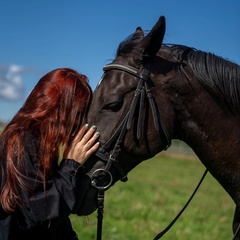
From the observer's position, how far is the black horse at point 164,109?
9.84ft

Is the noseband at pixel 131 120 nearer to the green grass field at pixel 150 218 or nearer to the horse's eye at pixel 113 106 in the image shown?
the horse's eye at pixel 113 106

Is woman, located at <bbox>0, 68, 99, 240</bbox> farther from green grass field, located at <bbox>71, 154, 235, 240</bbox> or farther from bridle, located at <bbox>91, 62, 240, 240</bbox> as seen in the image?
green grass field, located at <bbox>71, 154, 235, 240</bbox>

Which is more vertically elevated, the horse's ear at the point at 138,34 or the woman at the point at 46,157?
the horse's ear at the point at 138,34

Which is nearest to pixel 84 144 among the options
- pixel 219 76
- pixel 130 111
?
pixel 130 111

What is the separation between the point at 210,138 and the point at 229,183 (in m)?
0.34

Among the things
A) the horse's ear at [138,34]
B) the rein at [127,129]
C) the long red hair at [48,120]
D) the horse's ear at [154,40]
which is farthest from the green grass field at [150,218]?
the horse's ear at [154,40]

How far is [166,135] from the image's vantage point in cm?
301

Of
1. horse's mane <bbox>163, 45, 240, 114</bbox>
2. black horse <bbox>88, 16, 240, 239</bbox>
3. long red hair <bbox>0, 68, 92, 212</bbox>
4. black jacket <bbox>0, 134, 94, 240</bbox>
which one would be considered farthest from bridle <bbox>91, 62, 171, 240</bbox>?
horse's mane <bbox>163, 45, 240, 114</bbox>

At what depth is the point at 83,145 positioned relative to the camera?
2945 mm

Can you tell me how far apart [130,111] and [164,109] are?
23 cm

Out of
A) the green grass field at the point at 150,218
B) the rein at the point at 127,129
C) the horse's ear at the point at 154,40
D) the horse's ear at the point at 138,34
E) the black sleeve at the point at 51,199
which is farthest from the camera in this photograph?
the green grass field at the point at 150,218

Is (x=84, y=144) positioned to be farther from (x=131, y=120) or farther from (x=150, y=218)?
(x=150, y=218)

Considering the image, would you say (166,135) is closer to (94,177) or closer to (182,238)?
(94,177)

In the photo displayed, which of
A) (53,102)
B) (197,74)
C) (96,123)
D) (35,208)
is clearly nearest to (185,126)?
(197,74)
